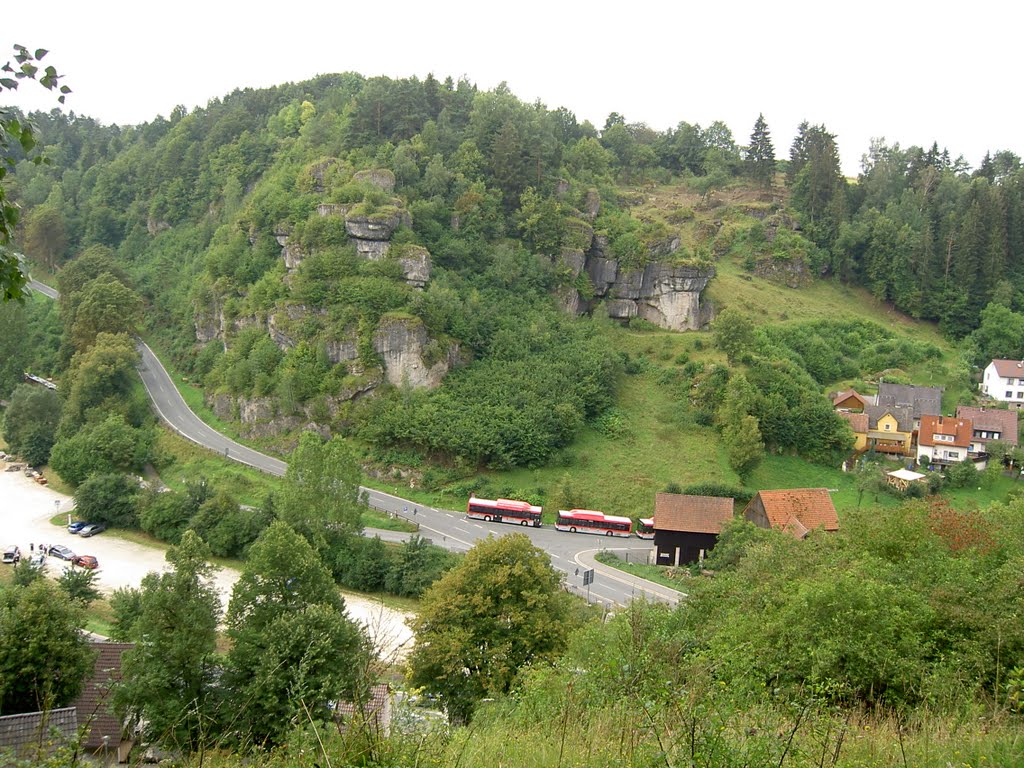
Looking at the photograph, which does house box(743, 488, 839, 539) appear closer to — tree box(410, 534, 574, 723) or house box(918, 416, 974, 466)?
house box(918, 416, 974, 466)

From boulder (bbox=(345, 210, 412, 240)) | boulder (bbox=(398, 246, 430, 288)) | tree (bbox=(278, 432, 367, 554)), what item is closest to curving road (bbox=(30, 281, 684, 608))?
tree (bbox=(278, 432, 367, 554))

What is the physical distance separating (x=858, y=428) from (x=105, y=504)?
33747mm

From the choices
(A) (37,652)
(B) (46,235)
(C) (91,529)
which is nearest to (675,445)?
(C) (91,529)

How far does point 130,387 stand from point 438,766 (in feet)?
138

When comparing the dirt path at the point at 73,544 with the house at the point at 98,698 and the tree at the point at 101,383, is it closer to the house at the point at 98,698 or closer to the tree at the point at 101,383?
the tree at the point at 101,383

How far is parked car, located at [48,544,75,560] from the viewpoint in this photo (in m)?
28.8

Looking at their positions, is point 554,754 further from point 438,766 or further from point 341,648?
point 341,648

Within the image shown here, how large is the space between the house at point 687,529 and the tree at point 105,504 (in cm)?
2118

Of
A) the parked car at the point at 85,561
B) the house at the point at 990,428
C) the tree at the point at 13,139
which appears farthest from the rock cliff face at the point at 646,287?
the tree at the point at 13,139

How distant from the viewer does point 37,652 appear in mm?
14922

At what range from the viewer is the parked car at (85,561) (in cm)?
2767

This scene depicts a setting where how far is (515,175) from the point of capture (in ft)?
150

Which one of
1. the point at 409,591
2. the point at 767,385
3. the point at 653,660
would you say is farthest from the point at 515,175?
the point at 653,660

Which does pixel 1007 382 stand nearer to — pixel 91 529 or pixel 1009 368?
pixel 1009 368
